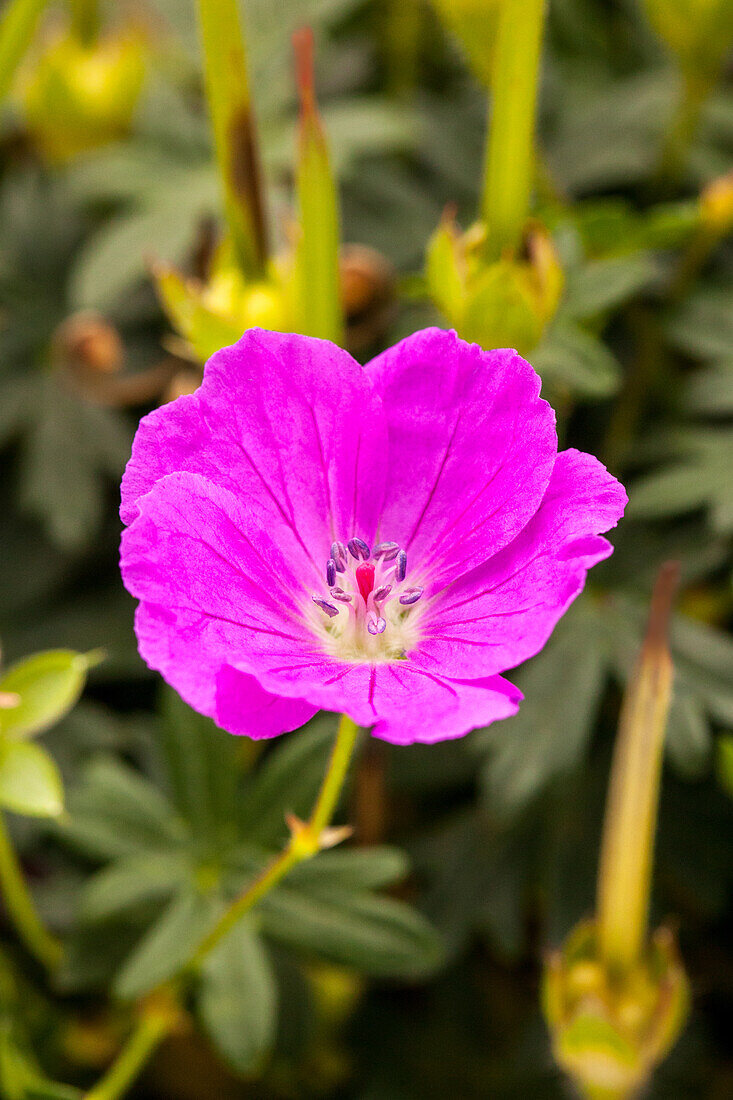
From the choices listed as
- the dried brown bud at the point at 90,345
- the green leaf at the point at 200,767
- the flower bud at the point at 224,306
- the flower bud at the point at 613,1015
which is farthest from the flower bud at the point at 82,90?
the flower bud at the point at 613,1015

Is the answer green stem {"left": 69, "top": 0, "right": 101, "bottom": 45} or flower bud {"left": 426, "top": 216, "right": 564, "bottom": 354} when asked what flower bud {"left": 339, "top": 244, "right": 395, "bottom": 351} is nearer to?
flower bud {"left": 426, "top": 216, "right": 564, "bottom": 354}

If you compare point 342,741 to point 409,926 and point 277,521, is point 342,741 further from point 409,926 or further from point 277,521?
point 409,926

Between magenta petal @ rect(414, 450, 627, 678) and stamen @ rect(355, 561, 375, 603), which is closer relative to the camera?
magenta petal @ rect(414, 450, 627, 678)

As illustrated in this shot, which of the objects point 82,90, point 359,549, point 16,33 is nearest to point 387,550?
point 359,549

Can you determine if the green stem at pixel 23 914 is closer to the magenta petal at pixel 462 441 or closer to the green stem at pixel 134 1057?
the green stem at pixel 134 1057

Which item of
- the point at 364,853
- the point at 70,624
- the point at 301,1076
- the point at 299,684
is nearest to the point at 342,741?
the point at 299,684

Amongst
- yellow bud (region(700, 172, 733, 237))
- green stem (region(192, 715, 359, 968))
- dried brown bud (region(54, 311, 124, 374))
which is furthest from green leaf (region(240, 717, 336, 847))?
yellow bud (region(700, 172, 733, 237))
